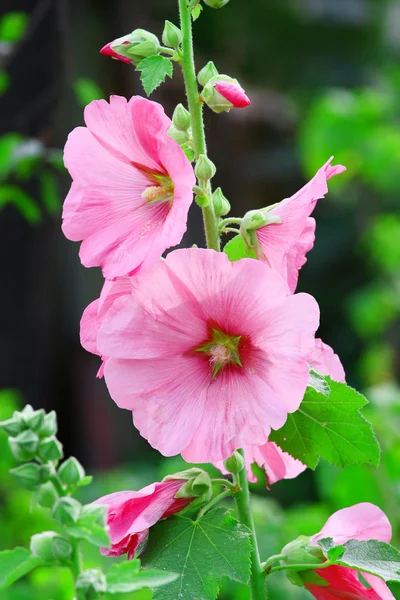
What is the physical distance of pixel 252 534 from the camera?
27.7 inches

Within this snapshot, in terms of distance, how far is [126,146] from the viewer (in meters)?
0.72

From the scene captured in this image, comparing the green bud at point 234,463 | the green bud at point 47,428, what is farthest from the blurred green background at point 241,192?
the green bud at point 47,428

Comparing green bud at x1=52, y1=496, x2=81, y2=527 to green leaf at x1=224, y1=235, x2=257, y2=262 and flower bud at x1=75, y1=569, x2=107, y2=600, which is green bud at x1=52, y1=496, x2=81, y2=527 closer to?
flower bud at x1=75, y1=569, x2=107, y2=600

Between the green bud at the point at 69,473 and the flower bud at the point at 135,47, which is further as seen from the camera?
the flower bud at the point at 135,47

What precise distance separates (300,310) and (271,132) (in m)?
4.98

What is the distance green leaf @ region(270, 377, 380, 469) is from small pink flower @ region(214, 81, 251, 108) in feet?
0.80

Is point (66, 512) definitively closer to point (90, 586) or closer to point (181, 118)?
point (90, 586)

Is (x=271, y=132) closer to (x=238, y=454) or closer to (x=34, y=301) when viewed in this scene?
(x=34, y=301)

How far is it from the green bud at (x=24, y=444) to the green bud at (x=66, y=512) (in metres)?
0.04

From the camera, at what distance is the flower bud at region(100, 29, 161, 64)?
0.73 meters

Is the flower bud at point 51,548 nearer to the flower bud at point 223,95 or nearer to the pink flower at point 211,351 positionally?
the pink flower at point 211,351

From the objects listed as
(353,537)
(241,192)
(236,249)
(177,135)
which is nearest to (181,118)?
(177,135)

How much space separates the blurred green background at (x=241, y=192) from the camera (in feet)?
5.82

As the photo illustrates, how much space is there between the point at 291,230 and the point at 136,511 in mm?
261
